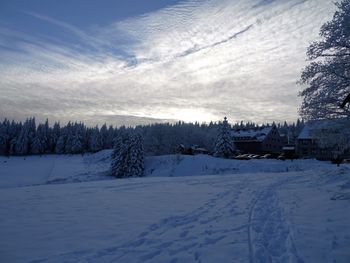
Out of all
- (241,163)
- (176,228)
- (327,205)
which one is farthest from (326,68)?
(241,163)

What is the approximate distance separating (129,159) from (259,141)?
53786 mm

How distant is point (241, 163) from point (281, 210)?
40944 millimetres

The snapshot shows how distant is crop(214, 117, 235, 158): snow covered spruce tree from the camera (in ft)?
238

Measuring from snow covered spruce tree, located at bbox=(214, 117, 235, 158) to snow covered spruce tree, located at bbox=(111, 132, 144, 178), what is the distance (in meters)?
18.9

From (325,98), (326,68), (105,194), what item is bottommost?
(105,194)

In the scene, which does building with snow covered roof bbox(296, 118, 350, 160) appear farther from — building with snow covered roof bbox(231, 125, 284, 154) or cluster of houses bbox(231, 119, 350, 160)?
building with snow covered roof bbox(231, 125, 284, 154)

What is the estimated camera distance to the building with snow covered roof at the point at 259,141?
102062 millimetres

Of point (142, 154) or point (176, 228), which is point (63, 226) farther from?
point (142, 154)

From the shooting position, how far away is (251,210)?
43.4 feet

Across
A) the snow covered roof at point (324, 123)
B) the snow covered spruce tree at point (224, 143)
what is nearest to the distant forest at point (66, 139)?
the snow covered spruce tree at point (224, 143)

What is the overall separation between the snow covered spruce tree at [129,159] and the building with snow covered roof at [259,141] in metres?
46.4

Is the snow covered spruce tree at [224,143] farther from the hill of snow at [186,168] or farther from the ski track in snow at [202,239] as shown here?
the ski track in snow at [202,239]

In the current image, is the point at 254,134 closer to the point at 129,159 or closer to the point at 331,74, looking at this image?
the point at 129,159

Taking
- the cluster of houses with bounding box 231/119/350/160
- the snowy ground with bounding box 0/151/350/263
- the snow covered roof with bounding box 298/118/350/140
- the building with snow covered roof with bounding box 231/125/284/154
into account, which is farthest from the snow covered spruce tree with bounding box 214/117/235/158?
the snowy ground with bounding box 0/151/350/263
